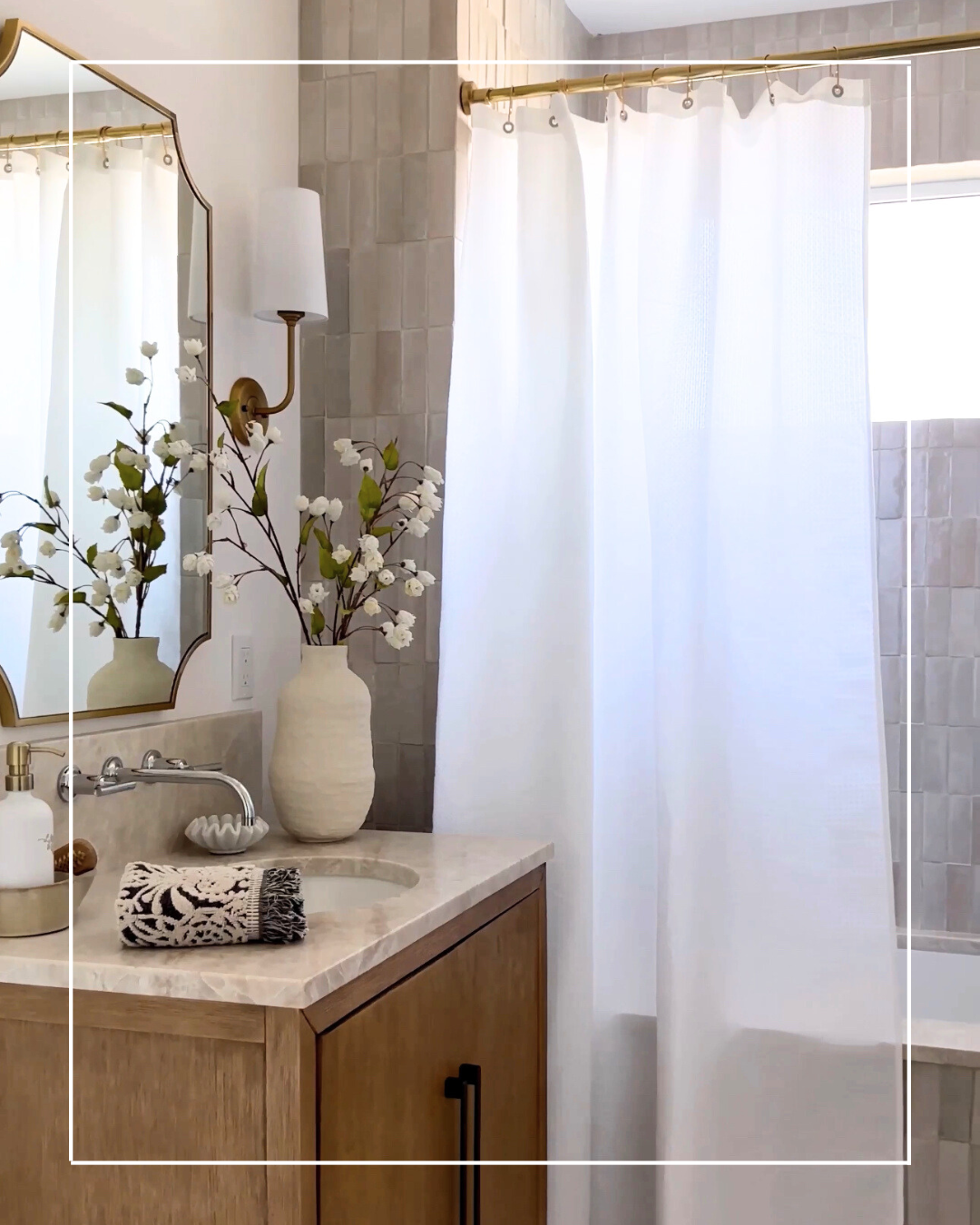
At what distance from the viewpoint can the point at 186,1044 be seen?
3.91 ft

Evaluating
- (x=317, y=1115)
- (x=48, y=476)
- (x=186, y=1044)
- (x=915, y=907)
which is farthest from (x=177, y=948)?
(x=915, y=907)

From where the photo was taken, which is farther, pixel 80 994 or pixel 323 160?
pixel 323 160

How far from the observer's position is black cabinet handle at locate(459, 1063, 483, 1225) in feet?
5.10

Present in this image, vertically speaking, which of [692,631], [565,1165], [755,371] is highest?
[755,371]

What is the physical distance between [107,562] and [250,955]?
659 millimetres

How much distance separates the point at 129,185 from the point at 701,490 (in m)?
0.95

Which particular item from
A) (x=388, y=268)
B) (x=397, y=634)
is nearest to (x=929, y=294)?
(x=388, y=268)

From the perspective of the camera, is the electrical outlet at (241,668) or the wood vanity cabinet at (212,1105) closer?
the wood vanity cabinet at (212,1105)

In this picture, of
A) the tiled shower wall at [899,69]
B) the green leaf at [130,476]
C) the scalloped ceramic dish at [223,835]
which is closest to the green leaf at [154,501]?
the green leaf at [130,476]

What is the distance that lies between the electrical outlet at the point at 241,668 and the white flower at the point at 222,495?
9.0 inches

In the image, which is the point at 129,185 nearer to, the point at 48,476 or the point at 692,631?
the point at 48,476

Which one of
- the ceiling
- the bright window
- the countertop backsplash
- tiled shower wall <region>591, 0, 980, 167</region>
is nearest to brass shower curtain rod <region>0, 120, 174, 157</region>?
the countertop backsplash

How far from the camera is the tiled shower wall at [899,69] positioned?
2834 millimetres

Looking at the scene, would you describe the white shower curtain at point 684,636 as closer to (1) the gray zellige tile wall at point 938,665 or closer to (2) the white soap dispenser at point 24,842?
(2) the white soap dispenser at point 24,842
